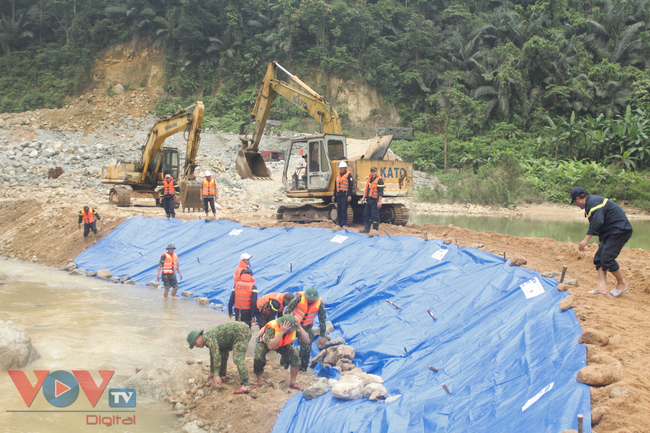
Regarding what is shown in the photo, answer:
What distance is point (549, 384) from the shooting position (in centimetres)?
397

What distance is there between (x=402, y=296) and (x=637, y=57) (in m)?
44.9

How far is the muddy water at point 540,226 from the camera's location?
15.1 metres

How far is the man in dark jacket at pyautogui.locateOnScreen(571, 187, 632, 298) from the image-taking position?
18.6ft

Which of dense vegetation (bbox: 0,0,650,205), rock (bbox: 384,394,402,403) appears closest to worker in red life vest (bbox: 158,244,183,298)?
rock (bbox: 384,394,402,403)

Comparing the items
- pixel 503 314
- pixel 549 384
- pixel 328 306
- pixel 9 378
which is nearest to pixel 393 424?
pixel 549 384

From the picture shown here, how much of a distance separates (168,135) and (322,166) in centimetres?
867

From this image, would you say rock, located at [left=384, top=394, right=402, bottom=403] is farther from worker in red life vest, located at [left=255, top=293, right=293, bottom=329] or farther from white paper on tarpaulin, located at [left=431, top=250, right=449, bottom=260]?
white paper on tarpaulin, located at [left=431, top=250, right=449, bottom=260]

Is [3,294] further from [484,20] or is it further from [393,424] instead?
[484,20]

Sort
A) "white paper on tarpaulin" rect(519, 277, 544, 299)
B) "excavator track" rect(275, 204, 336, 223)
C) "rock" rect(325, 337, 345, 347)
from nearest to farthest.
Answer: "white paper on tarpaulin" rect(519, 277, 544, 299) → "rock" rect(325, 337, 345, 347) → "excavator track" rect(275, 204, 336, 223)

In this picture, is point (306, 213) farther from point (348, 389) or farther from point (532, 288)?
point (348, 389)

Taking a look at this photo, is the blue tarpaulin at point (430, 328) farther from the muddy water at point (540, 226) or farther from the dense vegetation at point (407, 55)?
the dense vegetation at point (407, 55)

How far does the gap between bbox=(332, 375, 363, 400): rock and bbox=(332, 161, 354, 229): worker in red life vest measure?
618 centimetres

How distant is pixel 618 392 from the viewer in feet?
11.3

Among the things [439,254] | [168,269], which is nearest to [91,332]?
[168,269]
